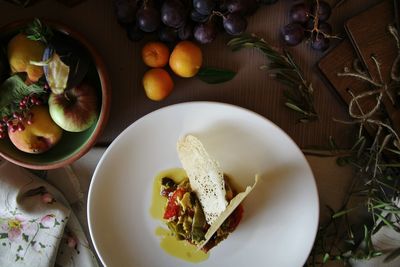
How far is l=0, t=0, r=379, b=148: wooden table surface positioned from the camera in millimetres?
847

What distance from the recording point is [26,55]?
739 mm

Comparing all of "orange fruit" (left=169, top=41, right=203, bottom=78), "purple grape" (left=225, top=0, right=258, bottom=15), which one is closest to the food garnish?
"orange fruit" (left=169, top=41, right=203, bottom=78)

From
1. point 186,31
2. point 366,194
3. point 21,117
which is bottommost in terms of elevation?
point 366,194

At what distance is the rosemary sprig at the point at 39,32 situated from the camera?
2.37 ft

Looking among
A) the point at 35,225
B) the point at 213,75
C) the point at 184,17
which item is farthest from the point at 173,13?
the point at 35,225

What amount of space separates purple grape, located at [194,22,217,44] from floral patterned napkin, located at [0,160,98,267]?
15.6 inches

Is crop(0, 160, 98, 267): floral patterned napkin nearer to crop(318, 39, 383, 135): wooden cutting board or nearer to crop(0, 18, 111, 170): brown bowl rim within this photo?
crop(0, 18, 111, 170): brown bowl rim

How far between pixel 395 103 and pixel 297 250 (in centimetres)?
31

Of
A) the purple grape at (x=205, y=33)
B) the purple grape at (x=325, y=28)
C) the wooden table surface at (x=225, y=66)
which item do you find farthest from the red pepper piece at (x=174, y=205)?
the purple grape at (x=325, y=28)

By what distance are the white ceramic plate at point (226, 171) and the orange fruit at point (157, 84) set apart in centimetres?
4

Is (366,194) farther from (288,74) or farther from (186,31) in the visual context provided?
(186,31)

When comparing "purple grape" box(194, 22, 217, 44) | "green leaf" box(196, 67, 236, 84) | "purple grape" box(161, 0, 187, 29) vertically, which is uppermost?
"purple grape" box(161, 0, 187, 29)

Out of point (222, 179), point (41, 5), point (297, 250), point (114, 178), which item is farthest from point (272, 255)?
point (41, 5)

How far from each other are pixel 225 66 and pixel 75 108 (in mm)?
278
